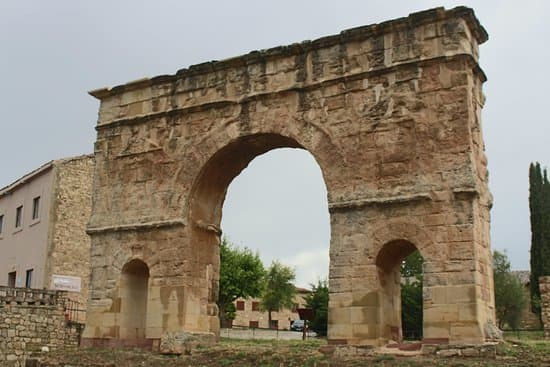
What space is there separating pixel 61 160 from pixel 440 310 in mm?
16914

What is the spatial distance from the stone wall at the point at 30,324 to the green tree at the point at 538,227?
2013 centimetres

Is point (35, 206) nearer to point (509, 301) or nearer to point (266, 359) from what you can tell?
point (266, 359)

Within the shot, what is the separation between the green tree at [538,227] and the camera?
1188 inches

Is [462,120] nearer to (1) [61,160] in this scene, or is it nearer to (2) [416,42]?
(2) [416,42]

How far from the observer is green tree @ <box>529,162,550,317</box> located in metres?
30.2

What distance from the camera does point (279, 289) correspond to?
45844mm

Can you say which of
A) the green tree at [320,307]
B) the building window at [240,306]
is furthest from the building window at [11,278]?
the building window at [240,306]

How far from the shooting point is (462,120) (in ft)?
37.1

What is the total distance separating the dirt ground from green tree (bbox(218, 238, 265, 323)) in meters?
19.0

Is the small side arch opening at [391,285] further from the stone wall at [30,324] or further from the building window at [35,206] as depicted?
the building window at [35,206]

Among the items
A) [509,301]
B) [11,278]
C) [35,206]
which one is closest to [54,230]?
[35,206]

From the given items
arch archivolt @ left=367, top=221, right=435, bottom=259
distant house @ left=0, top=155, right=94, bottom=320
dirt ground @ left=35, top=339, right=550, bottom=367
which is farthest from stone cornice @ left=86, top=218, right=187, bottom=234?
distant house @ left=0, top=155, right=94, bottom=320

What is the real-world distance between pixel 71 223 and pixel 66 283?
7.04 feet

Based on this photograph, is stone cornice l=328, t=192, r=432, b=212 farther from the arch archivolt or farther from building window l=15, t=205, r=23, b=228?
building window l=15, t=205, r=23, b=228
